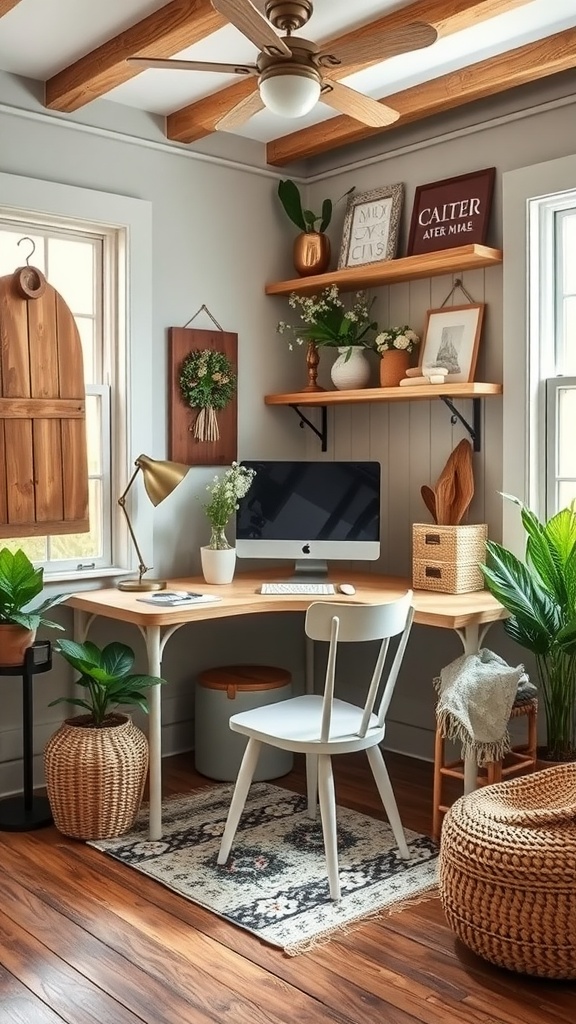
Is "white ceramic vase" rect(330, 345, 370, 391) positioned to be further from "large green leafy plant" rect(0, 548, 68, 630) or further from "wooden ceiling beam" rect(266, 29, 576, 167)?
"large green leafy plant" rect(0, 548, 68, 630)

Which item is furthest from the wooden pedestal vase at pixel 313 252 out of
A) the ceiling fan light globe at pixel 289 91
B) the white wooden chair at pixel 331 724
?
the white wooden chair at pixel 331 724

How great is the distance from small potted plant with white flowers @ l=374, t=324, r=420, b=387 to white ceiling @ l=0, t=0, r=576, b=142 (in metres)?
0.89

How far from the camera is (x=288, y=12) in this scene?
270cm

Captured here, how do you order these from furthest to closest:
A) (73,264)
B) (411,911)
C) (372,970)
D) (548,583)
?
(73,264) → (548,583) → (411,911) → (372,970)

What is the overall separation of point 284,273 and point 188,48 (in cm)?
128

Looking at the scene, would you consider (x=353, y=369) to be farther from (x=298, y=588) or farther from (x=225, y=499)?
(x=298, y=588)

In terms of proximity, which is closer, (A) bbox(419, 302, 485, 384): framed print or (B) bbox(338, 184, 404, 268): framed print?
(A) bbox(419, 302, 485, 384): framed print

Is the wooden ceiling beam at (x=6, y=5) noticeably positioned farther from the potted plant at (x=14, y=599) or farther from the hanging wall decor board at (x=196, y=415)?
the potted plant at (x=14, y=599)

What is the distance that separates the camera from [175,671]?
421cm

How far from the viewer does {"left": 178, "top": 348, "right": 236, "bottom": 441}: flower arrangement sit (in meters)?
4.14

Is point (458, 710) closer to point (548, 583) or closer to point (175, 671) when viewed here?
point (548, 583)

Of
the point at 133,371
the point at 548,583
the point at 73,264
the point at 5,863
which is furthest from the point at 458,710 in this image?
the point at 73,264

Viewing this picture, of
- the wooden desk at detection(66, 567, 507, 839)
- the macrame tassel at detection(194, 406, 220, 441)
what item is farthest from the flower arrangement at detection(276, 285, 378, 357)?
the wooden desk at detection(66, 567, 507, 839)

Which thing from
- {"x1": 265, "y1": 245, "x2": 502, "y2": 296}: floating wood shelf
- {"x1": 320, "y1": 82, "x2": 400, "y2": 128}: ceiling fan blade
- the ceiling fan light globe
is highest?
{"x1": 320, "y1": 82, "x2": 400, "y2": 128}: ceiling fan blade
